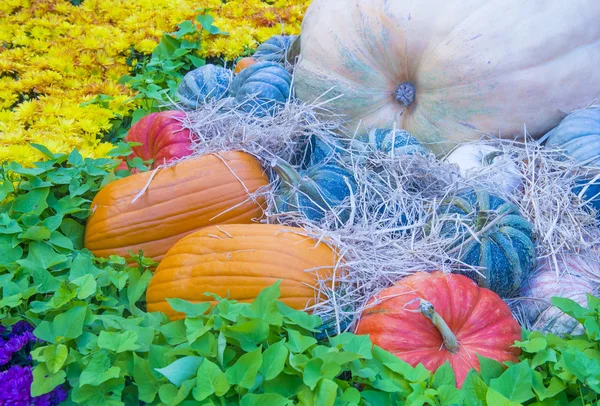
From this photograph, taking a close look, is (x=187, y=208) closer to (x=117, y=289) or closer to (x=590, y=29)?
(x=117, y=289)

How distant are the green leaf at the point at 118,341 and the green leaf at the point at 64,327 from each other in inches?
4.2

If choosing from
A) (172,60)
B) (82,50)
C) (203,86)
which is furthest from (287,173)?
(82,50)

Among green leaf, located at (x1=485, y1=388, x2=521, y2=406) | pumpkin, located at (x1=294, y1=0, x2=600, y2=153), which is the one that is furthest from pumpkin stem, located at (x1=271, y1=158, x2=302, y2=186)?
green leaf, located at (x1=485, y1=388, x2=521, y2=406)

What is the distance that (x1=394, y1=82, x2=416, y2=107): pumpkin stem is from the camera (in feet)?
8.48

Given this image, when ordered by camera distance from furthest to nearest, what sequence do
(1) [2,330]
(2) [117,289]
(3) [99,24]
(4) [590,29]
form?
1. (3) [99,24]
2. (4) [590,29]
3. (2) [117,289]
4. (1) [2,330]

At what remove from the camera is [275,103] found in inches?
106

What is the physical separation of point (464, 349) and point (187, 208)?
111 cm

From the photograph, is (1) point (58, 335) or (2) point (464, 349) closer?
(1) point (58, 335)

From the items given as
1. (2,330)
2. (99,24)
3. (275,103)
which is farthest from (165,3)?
(2,330)

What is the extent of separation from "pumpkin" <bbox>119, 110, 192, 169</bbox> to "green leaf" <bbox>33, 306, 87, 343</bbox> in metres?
1.04

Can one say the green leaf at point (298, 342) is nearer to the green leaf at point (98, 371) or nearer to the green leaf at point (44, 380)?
the green leaf at point (98, 371)

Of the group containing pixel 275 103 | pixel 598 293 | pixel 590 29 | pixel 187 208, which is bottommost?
pixel 598 293

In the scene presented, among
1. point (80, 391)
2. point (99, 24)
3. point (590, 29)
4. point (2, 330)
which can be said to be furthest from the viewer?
point (99, 24)

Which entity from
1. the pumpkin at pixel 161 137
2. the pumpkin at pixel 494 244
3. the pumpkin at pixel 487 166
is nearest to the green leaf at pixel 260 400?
the pumpkin at pixel 494 244
